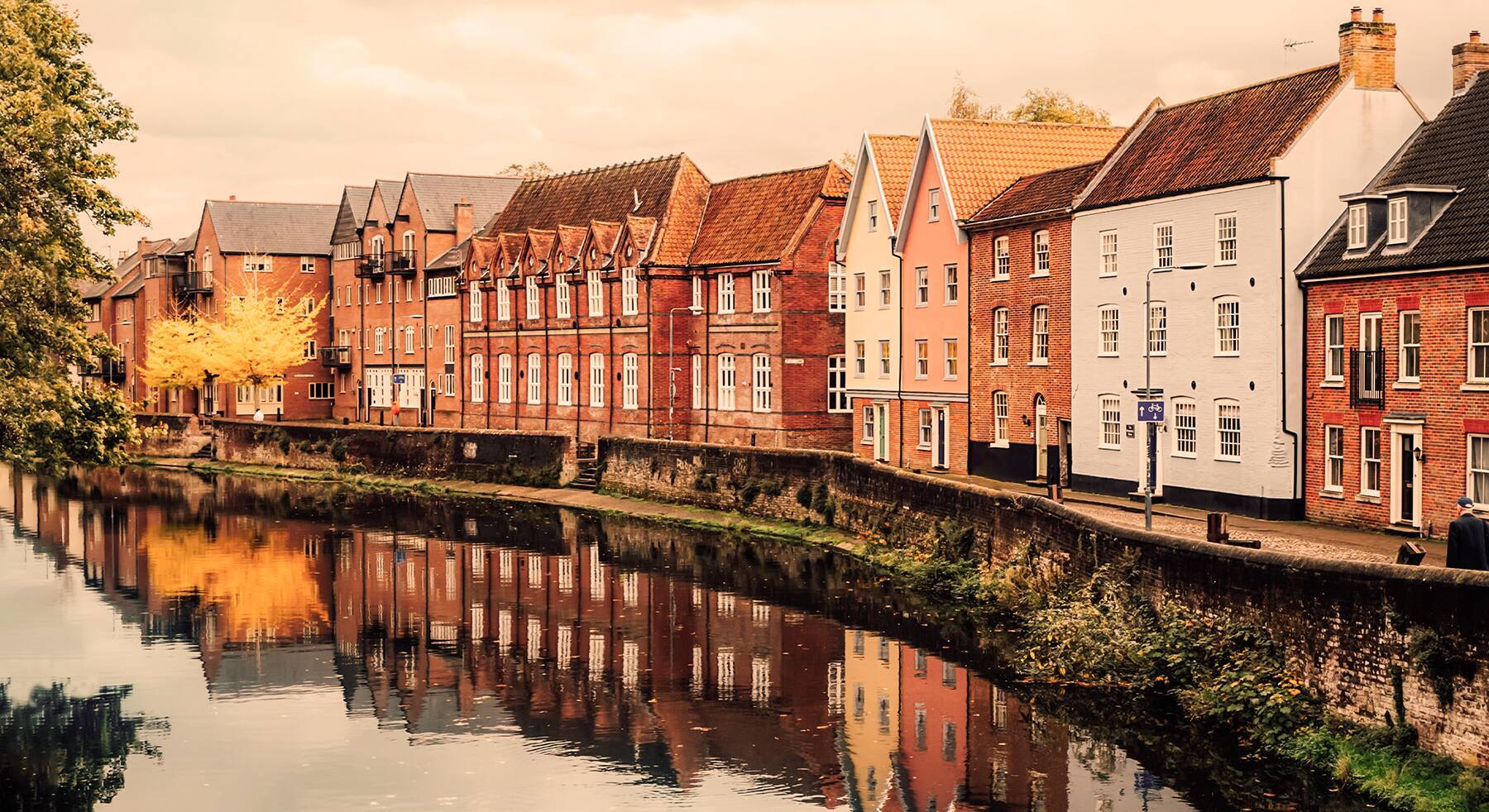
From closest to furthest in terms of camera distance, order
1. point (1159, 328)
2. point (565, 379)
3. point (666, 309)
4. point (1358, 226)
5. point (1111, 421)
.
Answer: point (1358, 226) < point (1159, 328) < point (1111, 421) < point (666, 309) < point (565, 379)

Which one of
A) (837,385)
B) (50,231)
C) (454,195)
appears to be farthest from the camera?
(454,195)

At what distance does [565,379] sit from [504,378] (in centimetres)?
661

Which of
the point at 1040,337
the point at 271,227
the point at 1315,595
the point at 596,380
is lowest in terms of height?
the point at 1315,595

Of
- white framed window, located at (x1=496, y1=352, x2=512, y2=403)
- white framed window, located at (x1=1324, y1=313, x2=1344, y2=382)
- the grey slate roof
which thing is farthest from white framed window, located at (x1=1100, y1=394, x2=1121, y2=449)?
the grey slate roof

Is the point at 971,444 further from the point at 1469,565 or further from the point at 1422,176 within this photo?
the point at 1469,565

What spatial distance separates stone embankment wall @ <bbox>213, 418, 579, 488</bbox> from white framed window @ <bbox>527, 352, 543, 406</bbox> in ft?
14.2

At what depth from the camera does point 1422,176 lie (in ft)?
116

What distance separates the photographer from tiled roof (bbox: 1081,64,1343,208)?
38.2 meters

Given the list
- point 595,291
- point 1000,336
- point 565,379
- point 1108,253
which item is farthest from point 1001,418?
point 565,379

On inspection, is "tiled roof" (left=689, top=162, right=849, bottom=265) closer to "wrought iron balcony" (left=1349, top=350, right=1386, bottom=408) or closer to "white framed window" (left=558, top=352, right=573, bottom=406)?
"white framed window" (left=558, top=352, right=573, bottom=406)

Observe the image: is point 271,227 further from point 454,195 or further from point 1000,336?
point 1000,336

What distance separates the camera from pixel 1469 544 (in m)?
21.1

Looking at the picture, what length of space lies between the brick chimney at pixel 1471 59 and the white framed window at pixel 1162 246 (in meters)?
7.50

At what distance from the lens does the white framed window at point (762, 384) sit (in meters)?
60.9
